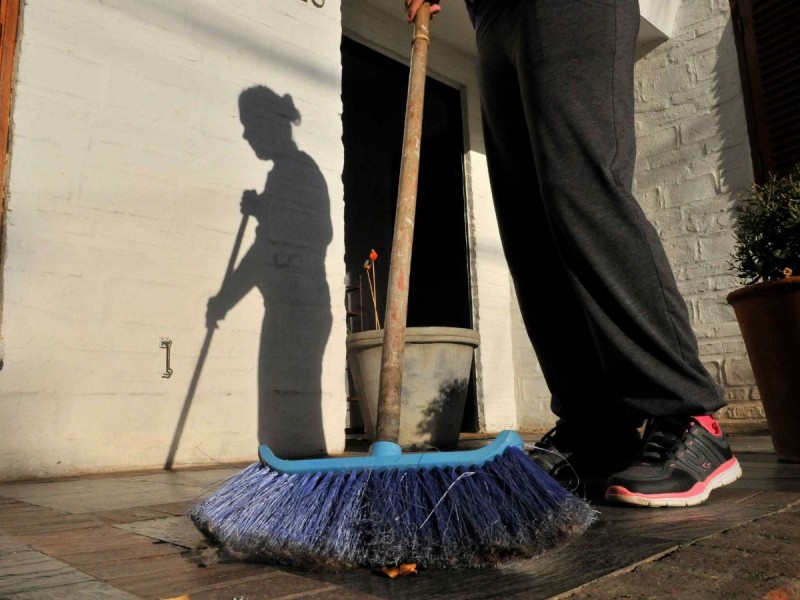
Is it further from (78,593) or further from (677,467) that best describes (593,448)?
(78,593)

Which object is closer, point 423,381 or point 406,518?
point 406,518

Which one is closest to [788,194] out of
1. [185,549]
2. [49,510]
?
[185,549]

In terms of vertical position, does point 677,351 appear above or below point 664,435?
above

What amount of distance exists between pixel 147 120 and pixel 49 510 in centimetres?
159

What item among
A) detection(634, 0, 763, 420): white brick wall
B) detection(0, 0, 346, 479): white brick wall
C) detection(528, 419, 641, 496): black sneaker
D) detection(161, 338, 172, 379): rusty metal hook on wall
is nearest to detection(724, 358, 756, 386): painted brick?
detection(634, 0, 763, 420): white brick wall

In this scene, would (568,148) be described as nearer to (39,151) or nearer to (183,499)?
(183,499)

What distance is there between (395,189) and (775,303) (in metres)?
4.46

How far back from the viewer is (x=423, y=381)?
2.57 metres

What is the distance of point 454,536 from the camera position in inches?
29.2

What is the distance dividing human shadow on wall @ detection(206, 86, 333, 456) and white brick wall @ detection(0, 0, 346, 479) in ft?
0.11

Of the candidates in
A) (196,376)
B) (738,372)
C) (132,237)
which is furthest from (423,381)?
(738,372)

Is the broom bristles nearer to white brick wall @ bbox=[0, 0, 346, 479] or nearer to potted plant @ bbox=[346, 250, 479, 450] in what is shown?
white brick wall @ bbox=[0, 0, 346, 479]

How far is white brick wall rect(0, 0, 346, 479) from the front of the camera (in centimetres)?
208

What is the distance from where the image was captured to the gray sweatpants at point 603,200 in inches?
45.2
